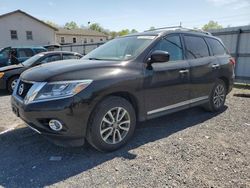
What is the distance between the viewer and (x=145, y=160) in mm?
3234

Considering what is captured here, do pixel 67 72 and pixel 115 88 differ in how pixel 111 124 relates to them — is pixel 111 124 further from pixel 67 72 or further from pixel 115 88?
pixel 67 72

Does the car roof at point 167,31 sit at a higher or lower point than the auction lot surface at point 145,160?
higher

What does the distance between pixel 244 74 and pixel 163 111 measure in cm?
654

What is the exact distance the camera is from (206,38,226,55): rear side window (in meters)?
5.29

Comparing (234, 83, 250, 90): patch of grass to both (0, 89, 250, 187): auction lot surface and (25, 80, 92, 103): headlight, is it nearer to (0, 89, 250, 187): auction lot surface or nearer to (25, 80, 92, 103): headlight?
(0, 89, 250, 187): auction lot surface

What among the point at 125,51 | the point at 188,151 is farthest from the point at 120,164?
the point at 125,51

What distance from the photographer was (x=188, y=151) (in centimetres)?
349

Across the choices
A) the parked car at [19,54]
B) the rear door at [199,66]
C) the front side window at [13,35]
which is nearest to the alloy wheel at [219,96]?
the rear door at [199,66]

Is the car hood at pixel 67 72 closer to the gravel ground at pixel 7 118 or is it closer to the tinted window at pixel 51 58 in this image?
the gravel ground at pixel 7 118

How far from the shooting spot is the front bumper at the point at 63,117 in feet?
9.74

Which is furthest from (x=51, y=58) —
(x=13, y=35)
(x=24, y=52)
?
(x=13, y=35)

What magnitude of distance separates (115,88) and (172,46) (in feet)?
5.38

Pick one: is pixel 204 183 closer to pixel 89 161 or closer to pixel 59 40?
pixel 89 161

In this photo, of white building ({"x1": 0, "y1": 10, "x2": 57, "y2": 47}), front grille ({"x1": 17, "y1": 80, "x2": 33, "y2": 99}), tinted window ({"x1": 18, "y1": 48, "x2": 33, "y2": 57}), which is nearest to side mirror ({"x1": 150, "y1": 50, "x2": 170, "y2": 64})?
front grille ({"x1": 17, "y1": 80, "x2": 33, "y2": 99})
